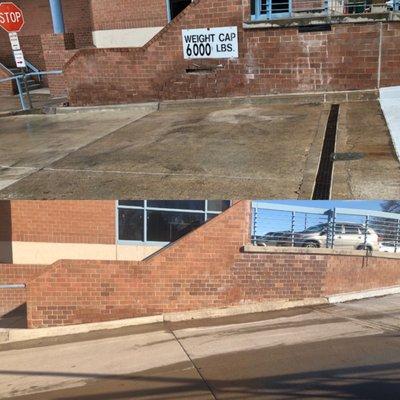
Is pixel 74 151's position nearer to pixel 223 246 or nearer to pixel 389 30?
pixel 223 246

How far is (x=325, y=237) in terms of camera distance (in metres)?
8.21

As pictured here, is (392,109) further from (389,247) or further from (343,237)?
(343,237)

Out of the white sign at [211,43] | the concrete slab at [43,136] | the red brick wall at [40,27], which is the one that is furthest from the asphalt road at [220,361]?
the red brick wall at [40,27]

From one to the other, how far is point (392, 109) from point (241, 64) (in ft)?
11.3

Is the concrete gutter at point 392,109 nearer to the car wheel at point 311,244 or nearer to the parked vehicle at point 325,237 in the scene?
the parked vehicle at point 325,237

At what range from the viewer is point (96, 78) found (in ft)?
40.6

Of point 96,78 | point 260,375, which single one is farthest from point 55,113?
point 260,375

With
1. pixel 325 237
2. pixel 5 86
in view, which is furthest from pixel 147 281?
pixel 5 86

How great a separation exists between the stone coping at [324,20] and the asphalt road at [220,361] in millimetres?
5972

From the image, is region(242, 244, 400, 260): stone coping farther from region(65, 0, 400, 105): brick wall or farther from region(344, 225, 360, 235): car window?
region(65, 0, 400, 105): brick wall

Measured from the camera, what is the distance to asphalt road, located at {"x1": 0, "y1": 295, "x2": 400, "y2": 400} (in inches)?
186

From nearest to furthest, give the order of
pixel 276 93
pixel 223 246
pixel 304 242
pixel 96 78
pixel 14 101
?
pixel 223 246 < pixel 304 242 < pixel 276 93 < pixel 96 78 < pixel 14 101

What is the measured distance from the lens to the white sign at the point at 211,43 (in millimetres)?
11047

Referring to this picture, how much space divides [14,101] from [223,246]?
10.9 meters
